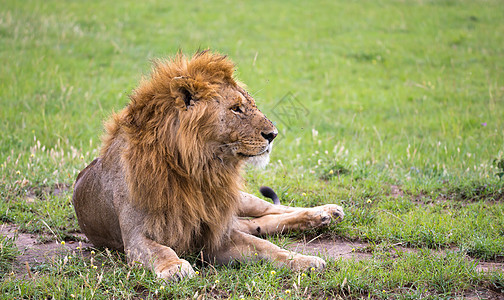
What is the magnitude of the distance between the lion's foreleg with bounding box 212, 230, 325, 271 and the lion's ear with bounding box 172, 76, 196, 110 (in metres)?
1.07

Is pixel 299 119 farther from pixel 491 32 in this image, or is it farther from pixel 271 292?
pixel 491 32

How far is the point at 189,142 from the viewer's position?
3566 millimetres

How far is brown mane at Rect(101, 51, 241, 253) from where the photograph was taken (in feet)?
11.8

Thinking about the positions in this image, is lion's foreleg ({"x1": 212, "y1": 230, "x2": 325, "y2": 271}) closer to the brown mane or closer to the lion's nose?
the brown mane

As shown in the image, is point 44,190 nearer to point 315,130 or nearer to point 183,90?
point 183,90

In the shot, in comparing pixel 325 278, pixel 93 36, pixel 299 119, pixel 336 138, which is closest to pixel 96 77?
pixel 93 36

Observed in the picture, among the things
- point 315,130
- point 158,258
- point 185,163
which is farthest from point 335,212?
point 315,130

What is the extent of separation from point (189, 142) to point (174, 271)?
32.9 inches

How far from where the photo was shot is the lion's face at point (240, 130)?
3643 mm

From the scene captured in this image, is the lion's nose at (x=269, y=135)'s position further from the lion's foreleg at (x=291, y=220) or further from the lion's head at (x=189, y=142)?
the lion's foreleg at (x=291, y=220)

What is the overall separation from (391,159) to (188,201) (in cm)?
383

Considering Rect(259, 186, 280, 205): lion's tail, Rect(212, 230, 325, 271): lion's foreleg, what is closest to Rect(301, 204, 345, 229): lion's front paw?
Rect(259, 186, 280, 205): lion's tail

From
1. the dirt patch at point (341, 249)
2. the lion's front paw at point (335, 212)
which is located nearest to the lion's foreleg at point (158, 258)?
the dirt patch at point (341, 249)

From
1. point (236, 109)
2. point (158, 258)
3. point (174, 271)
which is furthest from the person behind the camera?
point (236, 109)
